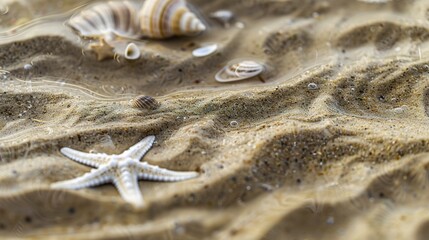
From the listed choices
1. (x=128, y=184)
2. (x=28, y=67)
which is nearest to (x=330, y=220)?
(x=128, y=184)

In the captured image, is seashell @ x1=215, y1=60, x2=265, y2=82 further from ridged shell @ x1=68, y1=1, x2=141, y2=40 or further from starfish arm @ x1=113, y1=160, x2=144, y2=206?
starfish arm @ x1=113, y1=160, x2=144, y2=206

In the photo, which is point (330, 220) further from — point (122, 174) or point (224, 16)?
point (224, 16)

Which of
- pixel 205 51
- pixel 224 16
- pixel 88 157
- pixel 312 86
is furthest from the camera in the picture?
pixel 224 16

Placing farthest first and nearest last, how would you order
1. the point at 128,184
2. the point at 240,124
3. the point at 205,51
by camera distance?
the point at 205,51
the point at 240,124
the point at 128,184

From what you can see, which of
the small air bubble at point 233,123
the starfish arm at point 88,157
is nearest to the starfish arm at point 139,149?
the starfish arm at point 88,157

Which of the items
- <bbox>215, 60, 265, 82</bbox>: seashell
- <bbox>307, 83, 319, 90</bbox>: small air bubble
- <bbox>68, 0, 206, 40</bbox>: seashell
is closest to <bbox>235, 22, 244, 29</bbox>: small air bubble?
<bbox>68, 0, 206, 40</bbox>: seashell

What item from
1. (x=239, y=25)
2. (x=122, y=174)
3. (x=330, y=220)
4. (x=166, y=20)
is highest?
(x=166, y=20)

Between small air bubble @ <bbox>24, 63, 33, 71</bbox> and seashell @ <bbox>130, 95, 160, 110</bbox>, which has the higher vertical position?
small air bubble @ <bbox>24, 63, 33, 71</bbox>

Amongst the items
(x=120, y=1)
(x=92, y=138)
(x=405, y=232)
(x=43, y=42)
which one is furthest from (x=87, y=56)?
(x=405, y=232)

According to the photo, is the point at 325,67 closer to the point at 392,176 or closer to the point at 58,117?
the point at 392,176
